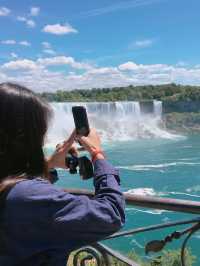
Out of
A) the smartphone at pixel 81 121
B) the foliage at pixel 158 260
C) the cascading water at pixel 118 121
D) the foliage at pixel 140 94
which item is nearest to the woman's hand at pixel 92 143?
the smartphone at pixel 81 121

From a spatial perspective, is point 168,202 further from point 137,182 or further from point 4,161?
point 137,182

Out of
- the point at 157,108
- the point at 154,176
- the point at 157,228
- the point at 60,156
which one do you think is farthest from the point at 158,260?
the point at 157,108

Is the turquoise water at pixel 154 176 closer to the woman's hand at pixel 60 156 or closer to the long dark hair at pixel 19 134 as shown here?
the woman's hand at pixel 60 156

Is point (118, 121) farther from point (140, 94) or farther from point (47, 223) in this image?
point (47, 223)

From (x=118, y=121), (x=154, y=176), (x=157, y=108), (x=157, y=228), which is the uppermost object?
(x=157, y=228)

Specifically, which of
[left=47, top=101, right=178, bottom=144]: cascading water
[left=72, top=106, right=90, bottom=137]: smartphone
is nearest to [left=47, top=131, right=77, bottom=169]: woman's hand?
[left=72, top=106, right=90, bottom=137]: smartphone

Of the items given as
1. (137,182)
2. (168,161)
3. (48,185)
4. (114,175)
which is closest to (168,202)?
(114,175)
